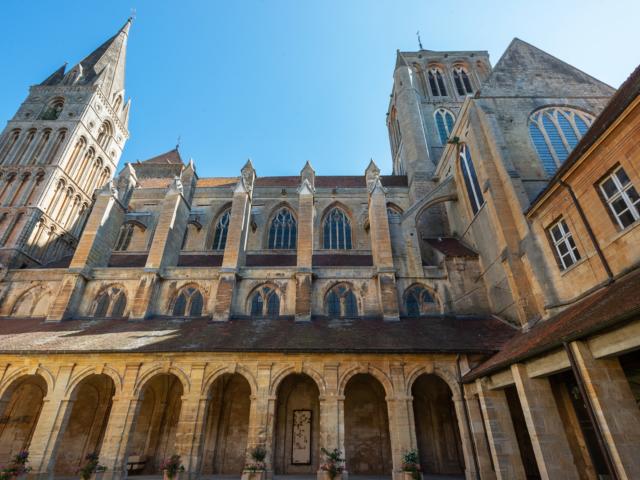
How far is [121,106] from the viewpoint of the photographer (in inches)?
1177

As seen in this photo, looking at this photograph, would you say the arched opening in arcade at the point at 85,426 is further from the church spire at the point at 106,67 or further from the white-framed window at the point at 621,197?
the church spire at the point at 106,67

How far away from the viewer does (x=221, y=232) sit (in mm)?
22984

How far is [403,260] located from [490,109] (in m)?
8.20

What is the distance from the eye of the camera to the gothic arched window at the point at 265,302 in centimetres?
1538

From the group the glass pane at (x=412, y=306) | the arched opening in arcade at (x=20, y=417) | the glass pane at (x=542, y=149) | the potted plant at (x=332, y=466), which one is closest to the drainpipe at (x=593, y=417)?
the potted plant at (x=332, y=466)

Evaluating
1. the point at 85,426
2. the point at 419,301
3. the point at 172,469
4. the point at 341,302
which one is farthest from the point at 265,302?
the point at 85,426

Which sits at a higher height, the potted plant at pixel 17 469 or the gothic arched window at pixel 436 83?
the gothic arched window at pixel 436 83

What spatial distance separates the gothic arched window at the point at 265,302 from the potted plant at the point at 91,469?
24.0 feet

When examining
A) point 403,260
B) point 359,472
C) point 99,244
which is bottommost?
point 359,472

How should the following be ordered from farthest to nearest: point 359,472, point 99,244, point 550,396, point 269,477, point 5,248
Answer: point 5,248 → point 99,244 → point 359,472 → point 269,477 → point 550,396

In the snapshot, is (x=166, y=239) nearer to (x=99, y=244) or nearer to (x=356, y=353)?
(x=99, y=244)

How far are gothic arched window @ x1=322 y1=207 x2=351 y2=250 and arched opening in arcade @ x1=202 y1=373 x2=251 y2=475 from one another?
10888 mm

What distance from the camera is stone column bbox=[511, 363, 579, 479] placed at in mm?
7484

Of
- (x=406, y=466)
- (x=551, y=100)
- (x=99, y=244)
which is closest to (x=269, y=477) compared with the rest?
(x=406, y=466)
